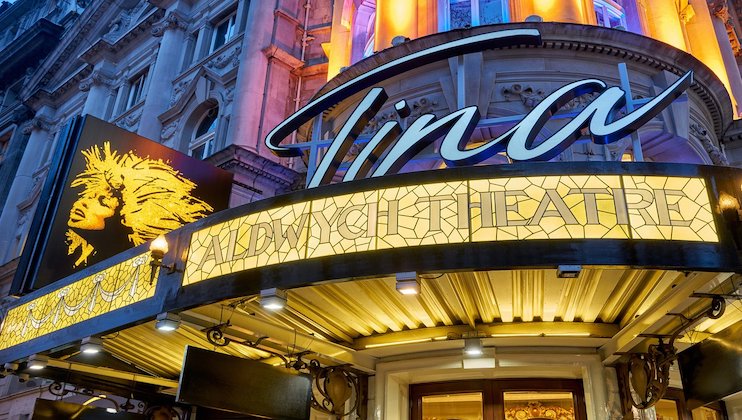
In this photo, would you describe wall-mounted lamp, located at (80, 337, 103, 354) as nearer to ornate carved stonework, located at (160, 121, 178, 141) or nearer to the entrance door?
the entrance door

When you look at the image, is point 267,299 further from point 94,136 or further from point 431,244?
point 94,136

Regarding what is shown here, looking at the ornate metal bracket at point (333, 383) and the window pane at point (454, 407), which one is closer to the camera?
the ornate metal bracket at point (333, 383)

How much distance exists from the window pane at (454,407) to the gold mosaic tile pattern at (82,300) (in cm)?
488

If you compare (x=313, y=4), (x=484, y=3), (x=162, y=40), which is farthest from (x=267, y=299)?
(x=162, y=40)

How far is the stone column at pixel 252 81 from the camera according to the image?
17.4 meters

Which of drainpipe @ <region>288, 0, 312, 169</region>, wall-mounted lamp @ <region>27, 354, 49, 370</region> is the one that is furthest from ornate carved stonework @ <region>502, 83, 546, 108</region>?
wall-mounted lamp @ <region>27, 354, 49, 370</region>

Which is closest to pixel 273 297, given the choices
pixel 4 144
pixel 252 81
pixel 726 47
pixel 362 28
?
pixel 362 28

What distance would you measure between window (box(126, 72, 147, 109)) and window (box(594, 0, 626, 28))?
18.8 m

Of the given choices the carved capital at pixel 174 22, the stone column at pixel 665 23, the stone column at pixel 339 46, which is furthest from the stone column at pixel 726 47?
the carved capital at pixel 174 22

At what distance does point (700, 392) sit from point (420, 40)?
8440mm

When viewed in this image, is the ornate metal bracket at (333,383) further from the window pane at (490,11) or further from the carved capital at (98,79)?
the carved capital at (98,79)

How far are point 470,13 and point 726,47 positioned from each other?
7843mm

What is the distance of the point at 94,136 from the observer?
42.3 ft

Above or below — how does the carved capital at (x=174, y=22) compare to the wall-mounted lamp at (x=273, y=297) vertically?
above
